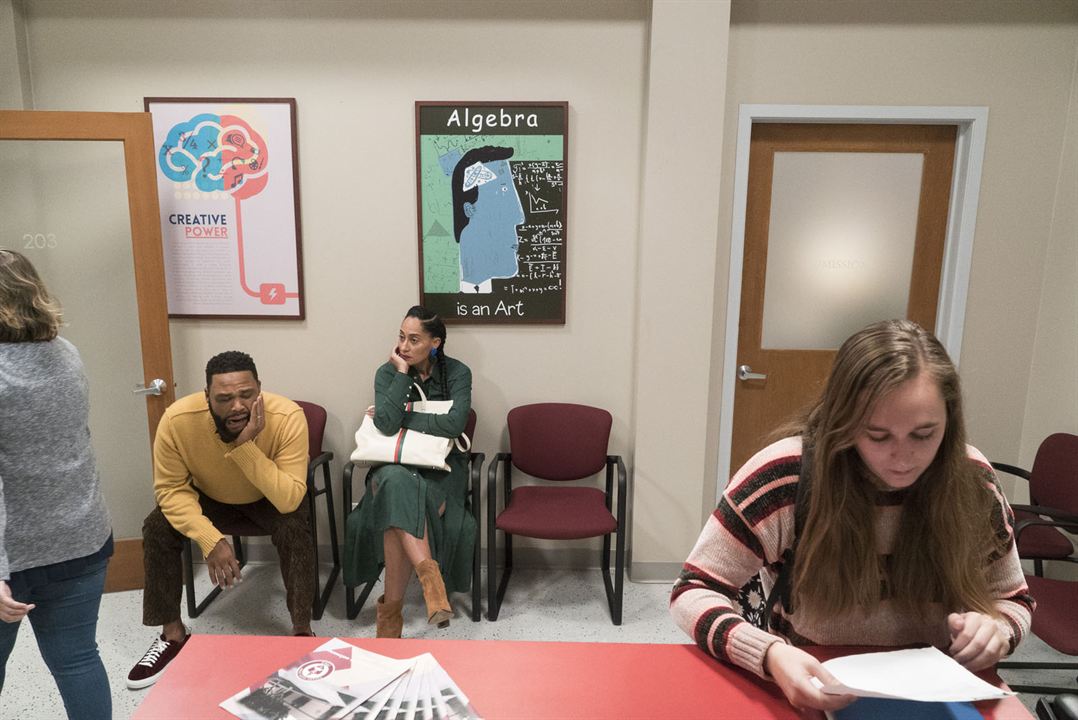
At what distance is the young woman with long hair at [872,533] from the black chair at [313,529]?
1931 mm

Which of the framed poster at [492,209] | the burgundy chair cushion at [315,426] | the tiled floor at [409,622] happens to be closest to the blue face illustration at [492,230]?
the framed poster at [492,209]

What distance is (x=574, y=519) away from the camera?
2.60 metres

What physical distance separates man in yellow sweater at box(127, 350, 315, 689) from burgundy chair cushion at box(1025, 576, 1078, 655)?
2.47 m

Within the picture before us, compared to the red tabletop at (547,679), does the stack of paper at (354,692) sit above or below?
above

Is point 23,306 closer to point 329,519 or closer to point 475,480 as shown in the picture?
point 475,480

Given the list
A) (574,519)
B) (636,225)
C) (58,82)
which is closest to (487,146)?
(636,225)

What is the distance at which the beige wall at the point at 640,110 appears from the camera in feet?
9.00

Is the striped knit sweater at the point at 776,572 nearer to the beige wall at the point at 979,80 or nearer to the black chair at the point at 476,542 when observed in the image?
the black chair at the point at 476,542

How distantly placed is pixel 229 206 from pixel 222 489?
133 cm

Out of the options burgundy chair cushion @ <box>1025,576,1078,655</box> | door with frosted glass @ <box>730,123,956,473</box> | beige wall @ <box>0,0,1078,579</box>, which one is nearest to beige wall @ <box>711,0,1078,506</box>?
beige wall @ <box>0,0,1078,579</box>

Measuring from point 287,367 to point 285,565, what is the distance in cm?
101

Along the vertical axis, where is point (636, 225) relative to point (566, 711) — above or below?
above

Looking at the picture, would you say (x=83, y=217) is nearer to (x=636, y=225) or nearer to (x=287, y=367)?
(x=287, y=367)

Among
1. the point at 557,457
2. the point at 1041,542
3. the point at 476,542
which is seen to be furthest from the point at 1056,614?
the point at 476,542
